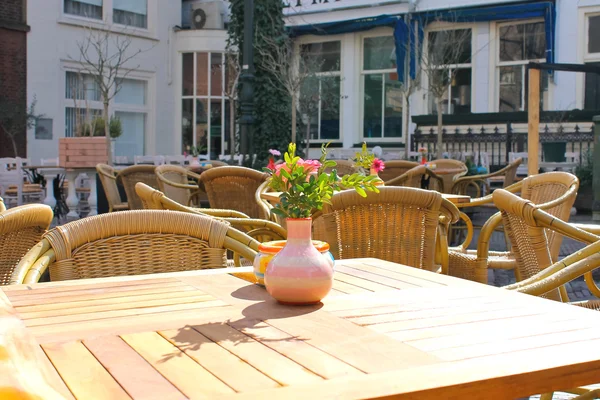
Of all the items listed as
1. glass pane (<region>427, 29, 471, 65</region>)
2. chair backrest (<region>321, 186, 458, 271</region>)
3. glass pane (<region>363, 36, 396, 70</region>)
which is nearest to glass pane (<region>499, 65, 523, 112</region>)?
glass pane (<region>427, 29, 471, 65</region>)

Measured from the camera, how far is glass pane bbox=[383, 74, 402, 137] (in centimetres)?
1784

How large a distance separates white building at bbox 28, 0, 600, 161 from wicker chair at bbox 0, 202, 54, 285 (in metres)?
14.3

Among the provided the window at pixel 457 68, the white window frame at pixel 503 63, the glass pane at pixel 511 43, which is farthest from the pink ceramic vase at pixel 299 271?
the glass pane at pixel 511 43

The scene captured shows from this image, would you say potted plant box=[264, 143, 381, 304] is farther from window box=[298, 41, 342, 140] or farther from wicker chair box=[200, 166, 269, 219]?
window box=[298, 41, 342, 140]

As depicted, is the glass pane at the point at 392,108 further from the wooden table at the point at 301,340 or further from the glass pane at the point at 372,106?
the wooden table at the point at 301,340

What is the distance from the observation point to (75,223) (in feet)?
7.24

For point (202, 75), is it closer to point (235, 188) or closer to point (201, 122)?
point (201, 122)

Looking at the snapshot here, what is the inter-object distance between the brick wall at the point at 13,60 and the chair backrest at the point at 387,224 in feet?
50.4

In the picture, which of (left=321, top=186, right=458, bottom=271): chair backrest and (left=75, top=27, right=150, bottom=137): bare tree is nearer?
(left=321, top=186, right=458, bottom=271): chair backrest

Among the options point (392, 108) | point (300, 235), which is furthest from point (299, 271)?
point (392, 108)

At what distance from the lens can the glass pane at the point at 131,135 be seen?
19.3 meters

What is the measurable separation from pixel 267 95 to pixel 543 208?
43.4ft

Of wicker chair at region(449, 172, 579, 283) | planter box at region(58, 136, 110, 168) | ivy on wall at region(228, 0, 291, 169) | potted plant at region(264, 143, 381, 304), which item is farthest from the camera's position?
ivy on wall at region(228, 0, 291, 169)

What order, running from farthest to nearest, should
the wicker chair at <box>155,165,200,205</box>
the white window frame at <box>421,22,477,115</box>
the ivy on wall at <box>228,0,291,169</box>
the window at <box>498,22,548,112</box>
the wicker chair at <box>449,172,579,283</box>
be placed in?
1. the white window frame at <box>421,22,477,115</box>
2. the window at <box>498,22,548,112</box>
3. the ivy on wall at <box>228,0,291,169</box>
4. the wicker chair at <box>155,165,200,205</box>
5. the wicker chair at <box>449,172,579,283</box>
